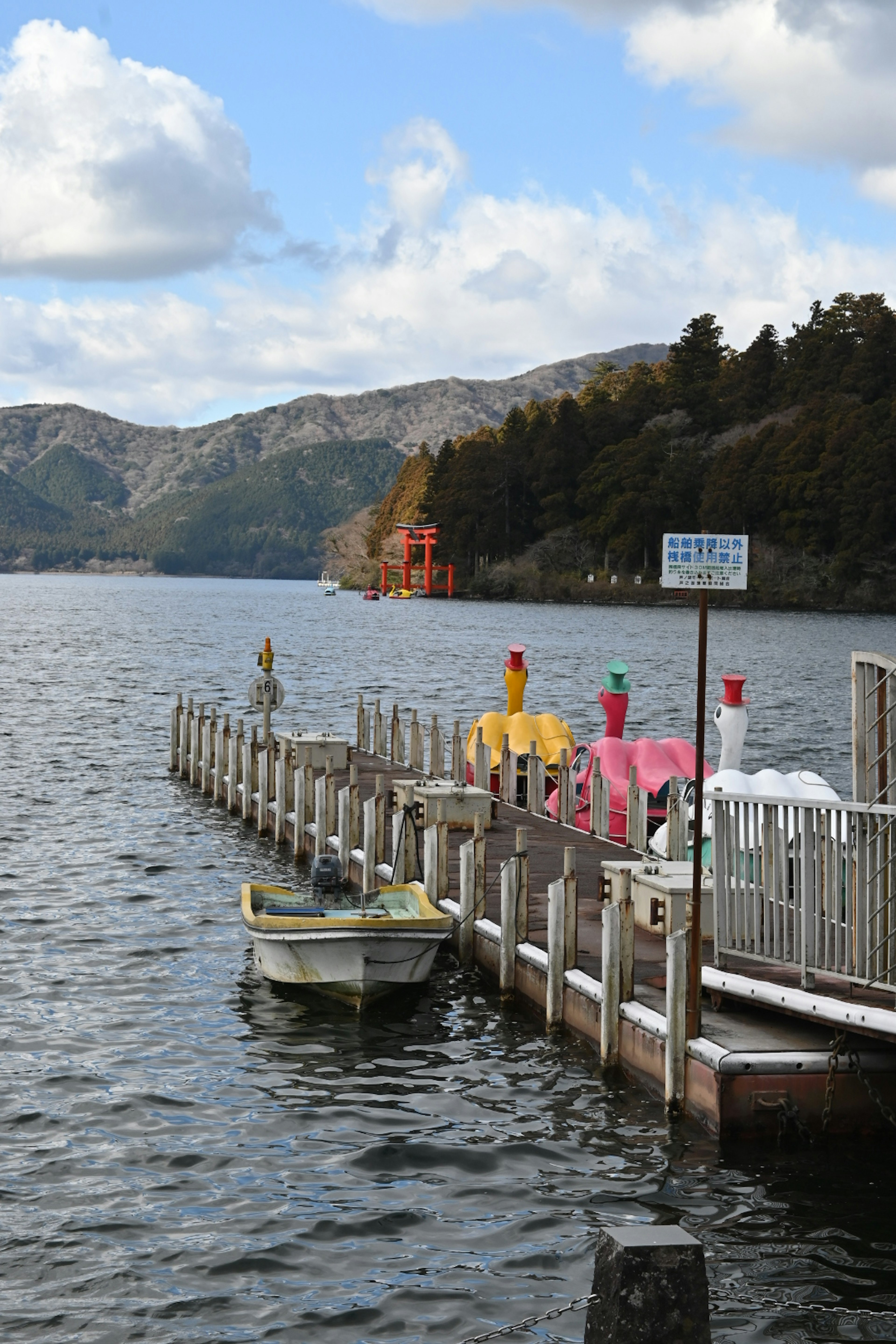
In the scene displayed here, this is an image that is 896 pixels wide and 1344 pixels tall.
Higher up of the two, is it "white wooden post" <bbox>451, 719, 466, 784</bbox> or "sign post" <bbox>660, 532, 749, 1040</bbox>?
"sign post" <bbox>660, 532, 749, 1040</bbox>

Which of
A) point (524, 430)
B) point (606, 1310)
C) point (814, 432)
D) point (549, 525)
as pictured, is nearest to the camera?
point (606, 1310)

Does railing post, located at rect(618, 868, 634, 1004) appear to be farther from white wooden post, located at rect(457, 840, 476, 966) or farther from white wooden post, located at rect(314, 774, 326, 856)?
white wooden post, located at rect(314, 774, 326, 856)

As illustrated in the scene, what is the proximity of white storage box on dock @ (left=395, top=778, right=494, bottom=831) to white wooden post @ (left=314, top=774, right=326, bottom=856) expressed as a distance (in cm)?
163

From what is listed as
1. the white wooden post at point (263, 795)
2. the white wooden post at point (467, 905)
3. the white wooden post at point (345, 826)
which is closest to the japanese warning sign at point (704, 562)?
the white wooden post at point (467, 905)

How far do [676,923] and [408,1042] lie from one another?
2991 millimetres

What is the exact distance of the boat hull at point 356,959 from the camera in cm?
1402

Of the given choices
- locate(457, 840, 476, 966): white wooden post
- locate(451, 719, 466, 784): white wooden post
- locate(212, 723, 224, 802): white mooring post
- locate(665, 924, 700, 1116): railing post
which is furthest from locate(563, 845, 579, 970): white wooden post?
locate(212, 723, 224, 802): white mooring post

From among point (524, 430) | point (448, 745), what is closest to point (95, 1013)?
point (448, 745)

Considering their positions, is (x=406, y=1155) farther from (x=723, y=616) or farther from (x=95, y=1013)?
(x=723, y=616)

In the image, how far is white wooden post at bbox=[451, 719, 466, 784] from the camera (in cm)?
2114

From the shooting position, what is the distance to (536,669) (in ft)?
238

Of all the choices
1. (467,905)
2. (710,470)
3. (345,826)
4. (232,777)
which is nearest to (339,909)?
(467,905)

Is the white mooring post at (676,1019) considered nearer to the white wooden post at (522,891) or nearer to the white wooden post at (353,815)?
the white wooden post at (522,891)

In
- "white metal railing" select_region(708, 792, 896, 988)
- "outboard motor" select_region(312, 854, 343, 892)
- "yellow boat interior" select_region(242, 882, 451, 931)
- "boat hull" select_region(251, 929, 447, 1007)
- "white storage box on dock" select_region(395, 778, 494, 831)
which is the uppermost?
"white metal railing" select_region(708, 792, 896, 988)
